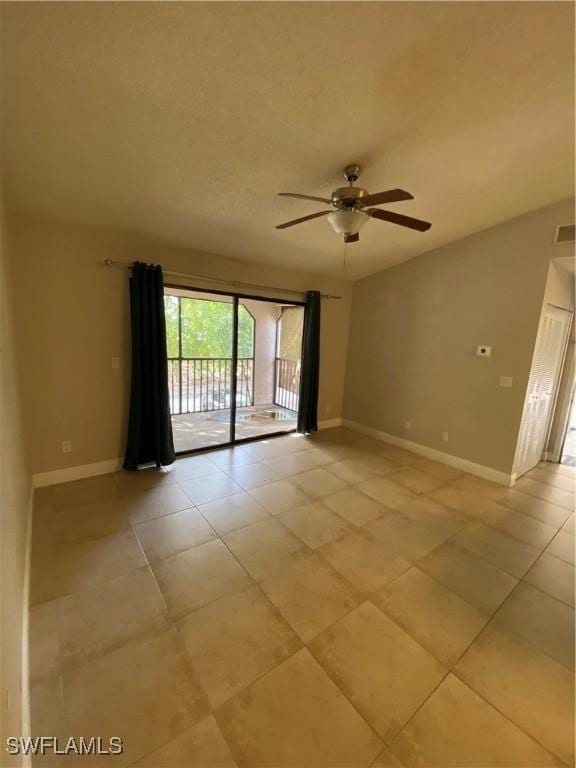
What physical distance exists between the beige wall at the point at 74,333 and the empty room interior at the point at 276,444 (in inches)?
0.8

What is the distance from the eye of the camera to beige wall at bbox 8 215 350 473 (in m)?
2.61

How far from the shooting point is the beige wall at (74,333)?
8.57 ft

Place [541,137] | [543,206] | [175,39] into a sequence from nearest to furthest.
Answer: [175,39] < [541,137] < [543,206]

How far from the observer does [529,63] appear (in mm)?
1552

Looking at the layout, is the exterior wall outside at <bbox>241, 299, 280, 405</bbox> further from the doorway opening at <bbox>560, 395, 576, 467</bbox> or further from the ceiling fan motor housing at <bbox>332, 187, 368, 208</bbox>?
the doorway opening at <bbox>560, 395, 576, 467</bbox>

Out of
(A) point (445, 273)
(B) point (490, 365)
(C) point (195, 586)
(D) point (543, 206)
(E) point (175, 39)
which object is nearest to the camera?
(E) point (175, 39)

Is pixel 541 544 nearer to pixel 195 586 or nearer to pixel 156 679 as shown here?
pixel 195 586

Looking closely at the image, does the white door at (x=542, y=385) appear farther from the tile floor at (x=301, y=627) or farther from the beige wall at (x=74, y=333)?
the beige wall at (x=74, y=333)

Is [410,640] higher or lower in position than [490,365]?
lower

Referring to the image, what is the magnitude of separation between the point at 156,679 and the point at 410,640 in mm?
1230

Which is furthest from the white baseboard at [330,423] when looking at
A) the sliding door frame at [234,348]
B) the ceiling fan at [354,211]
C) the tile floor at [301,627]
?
the ceiling fan at [354,211]

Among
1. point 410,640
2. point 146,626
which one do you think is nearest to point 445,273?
point 410,640

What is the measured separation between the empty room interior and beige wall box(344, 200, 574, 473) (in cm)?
3

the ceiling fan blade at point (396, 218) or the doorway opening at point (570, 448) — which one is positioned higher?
the ceiling fan blade at point (396, 218)
